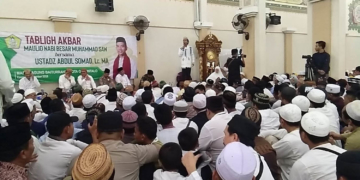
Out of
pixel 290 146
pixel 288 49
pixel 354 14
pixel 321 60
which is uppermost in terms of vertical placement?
pixel 354 14

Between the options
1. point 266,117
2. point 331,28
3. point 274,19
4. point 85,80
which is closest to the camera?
point 266,117

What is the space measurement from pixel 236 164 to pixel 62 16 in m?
8.44

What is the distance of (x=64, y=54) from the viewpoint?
8828 millimetres

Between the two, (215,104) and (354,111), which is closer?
(354,111)

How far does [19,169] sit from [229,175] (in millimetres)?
1162

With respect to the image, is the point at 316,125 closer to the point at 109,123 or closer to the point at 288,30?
the point at 109,123

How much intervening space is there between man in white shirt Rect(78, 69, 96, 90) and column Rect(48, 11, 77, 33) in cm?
126

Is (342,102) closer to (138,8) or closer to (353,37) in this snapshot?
(138,8)

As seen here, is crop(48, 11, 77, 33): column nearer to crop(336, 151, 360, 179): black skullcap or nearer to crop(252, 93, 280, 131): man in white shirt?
crop(252, 93, 280, 131): man in white shirt

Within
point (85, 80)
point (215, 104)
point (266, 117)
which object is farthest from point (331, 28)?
point (85, 80)

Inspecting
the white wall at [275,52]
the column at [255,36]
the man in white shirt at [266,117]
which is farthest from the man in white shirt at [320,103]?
the white wall at [275,52]

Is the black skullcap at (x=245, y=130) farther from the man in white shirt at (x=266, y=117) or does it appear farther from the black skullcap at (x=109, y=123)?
the man in white shirt at (x=266, y=117)

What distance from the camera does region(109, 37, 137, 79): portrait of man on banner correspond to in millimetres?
9734

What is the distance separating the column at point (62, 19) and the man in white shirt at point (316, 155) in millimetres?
8010
